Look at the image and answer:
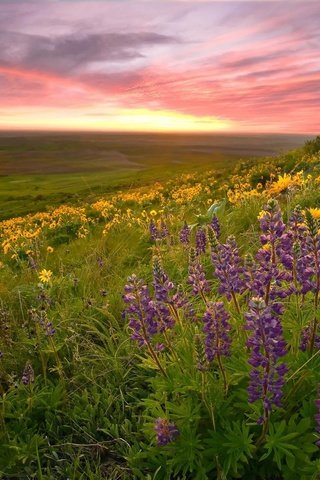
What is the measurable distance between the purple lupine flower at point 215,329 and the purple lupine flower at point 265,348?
29 centimetres

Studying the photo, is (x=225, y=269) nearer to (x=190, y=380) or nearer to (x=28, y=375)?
(x=190, y=380)

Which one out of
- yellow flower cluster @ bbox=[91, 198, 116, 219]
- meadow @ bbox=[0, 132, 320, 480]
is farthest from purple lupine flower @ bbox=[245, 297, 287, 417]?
yellow flower cluster @ bbox=[91, 198, 116, 219]

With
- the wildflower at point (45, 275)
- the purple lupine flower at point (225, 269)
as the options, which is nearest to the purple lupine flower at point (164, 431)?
the purple lupine flower at point (225, 269)

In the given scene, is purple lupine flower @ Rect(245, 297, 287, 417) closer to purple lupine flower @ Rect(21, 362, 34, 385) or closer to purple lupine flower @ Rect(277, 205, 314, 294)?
purple lupine flower @ Rect(277, 205, 314, 294)

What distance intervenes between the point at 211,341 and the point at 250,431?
56 centimetres

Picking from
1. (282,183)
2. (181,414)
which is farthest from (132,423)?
(282,183)

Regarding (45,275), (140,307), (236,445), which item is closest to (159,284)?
(140,307)

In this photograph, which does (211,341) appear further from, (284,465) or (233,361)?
(284,465)

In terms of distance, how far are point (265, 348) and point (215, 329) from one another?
0.42 metres

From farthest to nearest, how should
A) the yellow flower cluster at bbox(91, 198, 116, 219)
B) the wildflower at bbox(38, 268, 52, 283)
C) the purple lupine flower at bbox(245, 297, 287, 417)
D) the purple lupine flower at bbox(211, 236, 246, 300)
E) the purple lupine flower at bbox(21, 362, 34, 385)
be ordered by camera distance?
1. the yellow flower cluster at bbox(91, 198, 116, 219)
2. the wildflower at bbox(38, 268, 52, 283)
3. the purple lupine flower at bbox(21, 362, 34, 385)
4. the purple lupine flower at bbox(211, 236, 246, 300)
5. the purple lupine flower at bbox(245, 297, 287, 417)

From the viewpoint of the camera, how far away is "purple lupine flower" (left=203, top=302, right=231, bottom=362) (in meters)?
2.25

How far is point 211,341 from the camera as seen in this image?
2363 mm

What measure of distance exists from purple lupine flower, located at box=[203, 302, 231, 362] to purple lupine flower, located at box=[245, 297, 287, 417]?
29 cm

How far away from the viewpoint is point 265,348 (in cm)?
190
